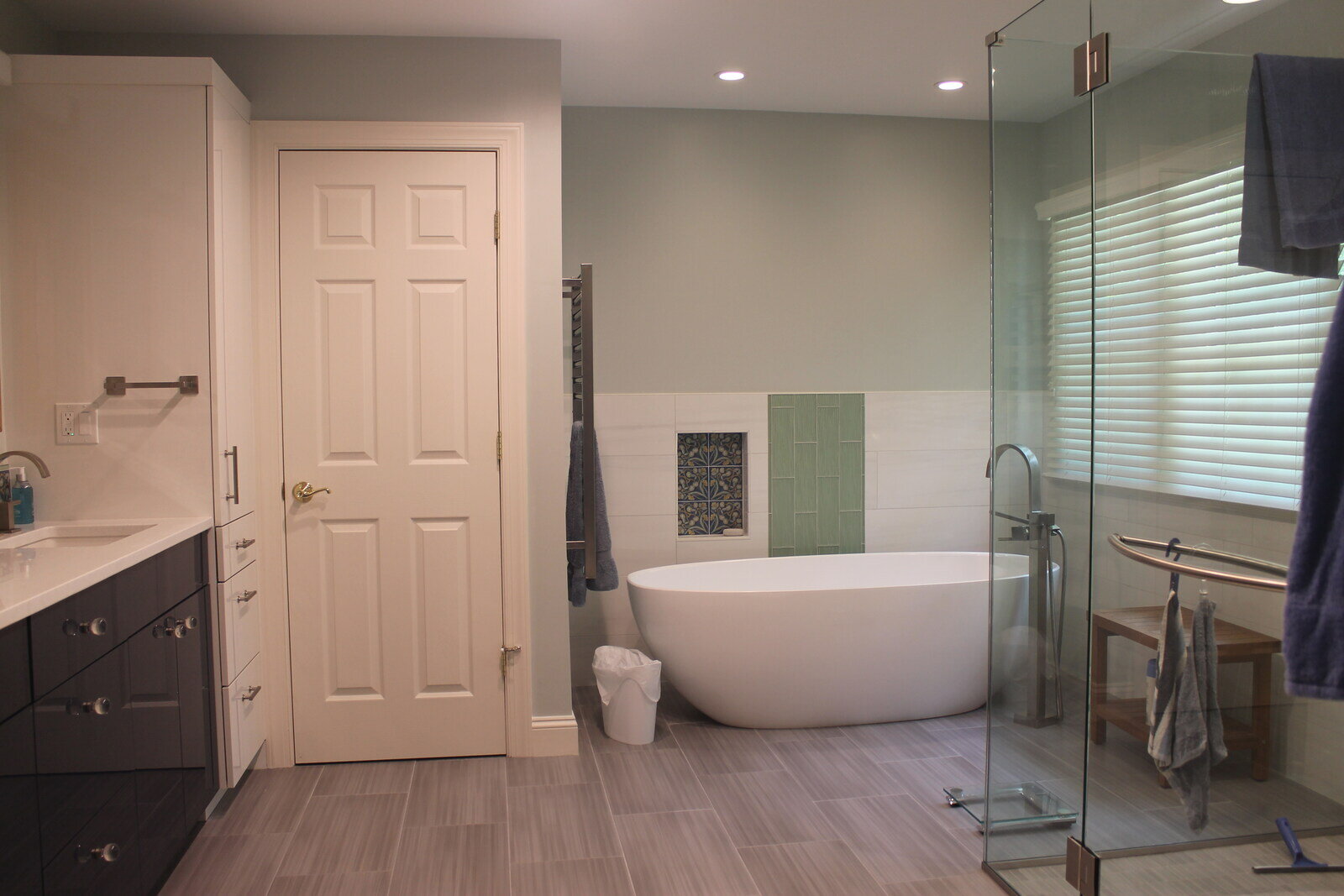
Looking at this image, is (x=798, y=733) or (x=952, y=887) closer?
(x=952, y=887)

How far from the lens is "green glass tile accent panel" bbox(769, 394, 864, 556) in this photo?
13.7 feet

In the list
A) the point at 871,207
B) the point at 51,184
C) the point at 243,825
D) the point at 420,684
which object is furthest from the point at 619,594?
the point at 51,184

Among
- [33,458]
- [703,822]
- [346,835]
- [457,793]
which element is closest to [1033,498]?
[703,822]

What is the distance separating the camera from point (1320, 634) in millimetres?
1137

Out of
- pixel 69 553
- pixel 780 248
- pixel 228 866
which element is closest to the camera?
pixel 69 553

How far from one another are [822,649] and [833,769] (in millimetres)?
424

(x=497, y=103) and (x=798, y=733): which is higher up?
(x=497, y=103)

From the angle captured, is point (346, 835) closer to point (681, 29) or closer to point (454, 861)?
point (454, 861)

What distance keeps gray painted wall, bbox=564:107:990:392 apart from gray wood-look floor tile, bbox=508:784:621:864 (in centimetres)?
169

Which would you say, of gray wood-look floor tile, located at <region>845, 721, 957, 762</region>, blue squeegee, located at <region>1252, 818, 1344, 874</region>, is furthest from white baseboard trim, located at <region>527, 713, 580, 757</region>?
blue squeegee, located at <region>1252, 818, 1344, 874</region>

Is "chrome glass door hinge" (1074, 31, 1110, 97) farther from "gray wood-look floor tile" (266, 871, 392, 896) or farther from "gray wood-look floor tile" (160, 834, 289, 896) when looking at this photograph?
"gray wood-look floor tile" (160, 834, 289, 896)

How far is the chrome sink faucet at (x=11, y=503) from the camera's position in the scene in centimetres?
249

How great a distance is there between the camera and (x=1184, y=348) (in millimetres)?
1755

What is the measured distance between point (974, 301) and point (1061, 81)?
2358 mm
